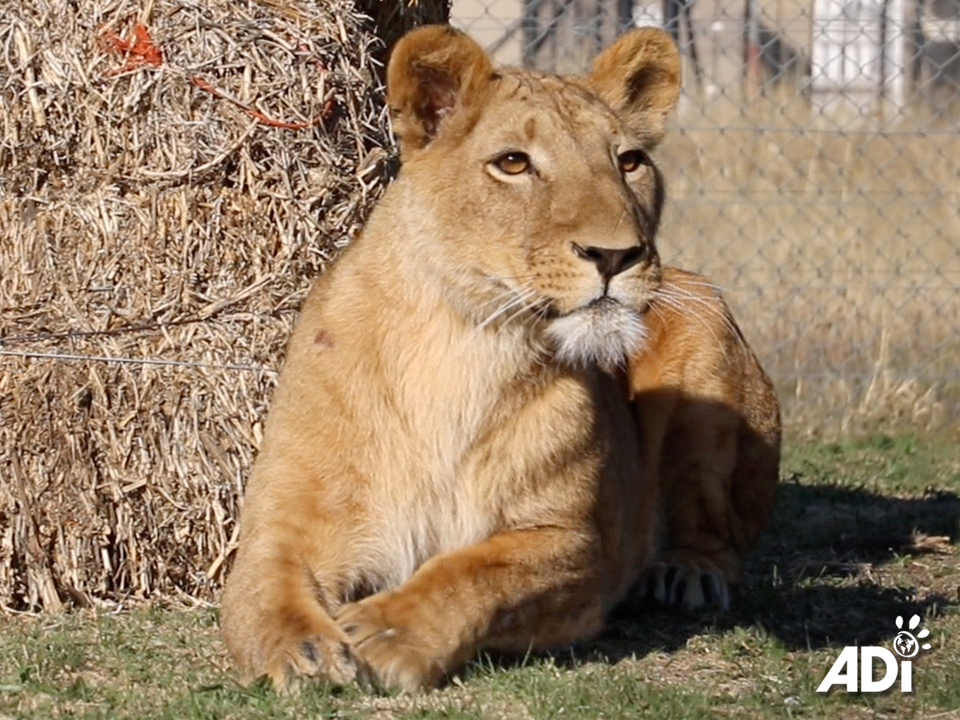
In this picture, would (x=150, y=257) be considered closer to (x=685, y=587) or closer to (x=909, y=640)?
(x=685, y=587)

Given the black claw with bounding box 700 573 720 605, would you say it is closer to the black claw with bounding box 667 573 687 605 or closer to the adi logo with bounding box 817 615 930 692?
the black claw with bounding box 667 573 687 605

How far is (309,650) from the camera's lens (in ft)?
11.9

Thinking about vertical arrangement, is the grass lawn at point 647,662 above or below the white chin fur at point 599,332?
below

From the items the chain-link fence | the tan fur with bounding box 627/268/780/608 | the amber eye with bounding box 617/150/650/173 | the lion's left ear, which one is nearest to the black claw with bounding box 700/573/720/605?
the tan fur with bounding box 627/268/780/608

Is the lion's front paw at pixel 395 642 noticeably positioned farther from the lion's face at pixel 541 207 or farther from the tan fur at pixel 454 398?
the lion's face at pixel 541 207

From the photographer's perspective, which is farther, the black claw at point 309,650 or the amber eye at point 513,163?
the amber eye at point 513,163

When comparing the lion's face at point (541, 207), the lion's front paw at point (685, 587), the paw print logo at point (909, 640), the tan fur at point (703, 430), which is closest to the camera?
the lion's face at point (541, 207)

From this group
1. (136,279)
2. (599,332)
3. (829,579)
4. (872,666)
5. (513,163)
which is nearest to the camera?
(599,332)

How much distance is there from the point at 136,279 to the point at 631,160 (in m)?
1.42

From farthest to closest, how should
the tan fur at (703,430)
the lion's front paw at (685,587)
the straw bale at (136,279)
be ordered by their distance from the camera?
the tan fur at (703,430) < the lion's front paw at (685,587) < the straw bale at (136,279)

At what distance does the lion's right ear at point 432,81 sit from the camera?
4023 millimetres

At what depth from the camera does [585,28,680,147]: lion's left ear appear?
443cm

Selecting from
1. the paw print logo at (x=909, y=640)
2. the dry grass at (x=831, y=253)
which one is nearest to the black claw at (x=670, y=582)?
the paw print logo at (x=909, y=640)

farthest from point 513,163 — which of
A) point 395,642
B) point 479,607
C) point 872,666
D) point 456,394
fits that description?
point 872,666
